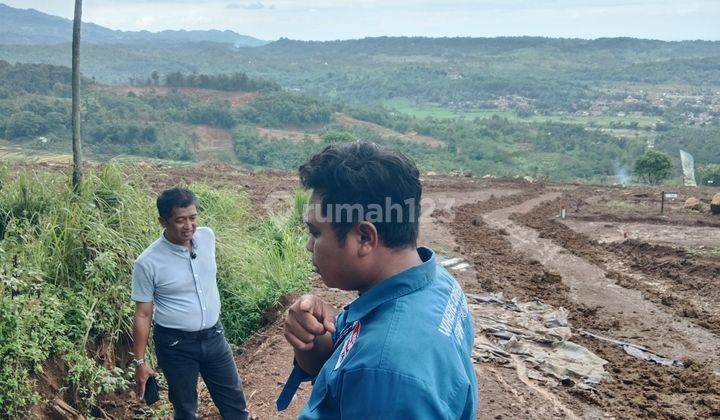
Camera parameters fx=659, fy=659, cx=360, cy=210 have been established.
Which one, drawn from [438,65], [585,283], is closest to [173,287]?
[585,283]

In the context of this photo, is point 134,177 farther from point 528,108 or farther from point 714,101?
point 714,101

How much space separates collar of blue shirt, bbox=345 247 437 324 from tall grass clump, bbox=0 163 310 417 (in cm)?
279

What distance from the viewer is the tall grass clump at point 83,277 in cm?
386

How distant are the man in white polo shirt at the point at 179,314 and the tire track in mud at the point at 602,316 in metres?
2.76

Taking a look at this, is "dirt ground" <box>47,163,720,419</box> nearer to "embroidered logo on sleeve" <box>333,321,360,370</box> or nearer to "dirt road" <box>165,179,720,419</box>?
"dirt road" <box>165,179,720,419</box>

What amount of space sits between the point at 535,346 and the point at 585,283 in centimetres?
360

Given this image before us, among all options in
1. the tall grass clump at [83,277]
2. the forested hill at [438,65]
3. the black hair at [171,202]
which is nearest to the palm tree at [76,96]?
the tall grass clump at [83,277]

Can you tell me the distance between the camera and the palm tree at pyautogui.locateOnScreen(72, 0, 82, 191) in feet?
19.0

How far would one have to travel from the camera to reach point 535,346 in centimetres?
597

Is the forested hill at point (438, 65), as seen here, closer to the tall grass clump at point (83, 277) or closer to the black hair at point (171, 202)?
the tall grass clump at point (83, 277)

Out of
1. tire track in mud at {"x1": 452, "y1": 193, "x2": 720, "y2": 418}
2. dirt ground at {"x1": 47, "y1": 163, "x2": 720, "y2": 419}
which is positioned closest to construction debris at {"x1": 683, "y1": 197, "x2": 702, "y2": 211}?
dirt ground at {"x1": 47, "y1": 163, "x2": 720, "y2": 419}

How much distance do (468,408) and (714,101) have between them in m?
93.8

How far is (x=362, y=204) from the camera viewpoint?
1.52 m

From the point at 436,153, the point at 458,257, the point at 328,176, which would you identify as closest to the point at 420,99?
the point at 436,153
